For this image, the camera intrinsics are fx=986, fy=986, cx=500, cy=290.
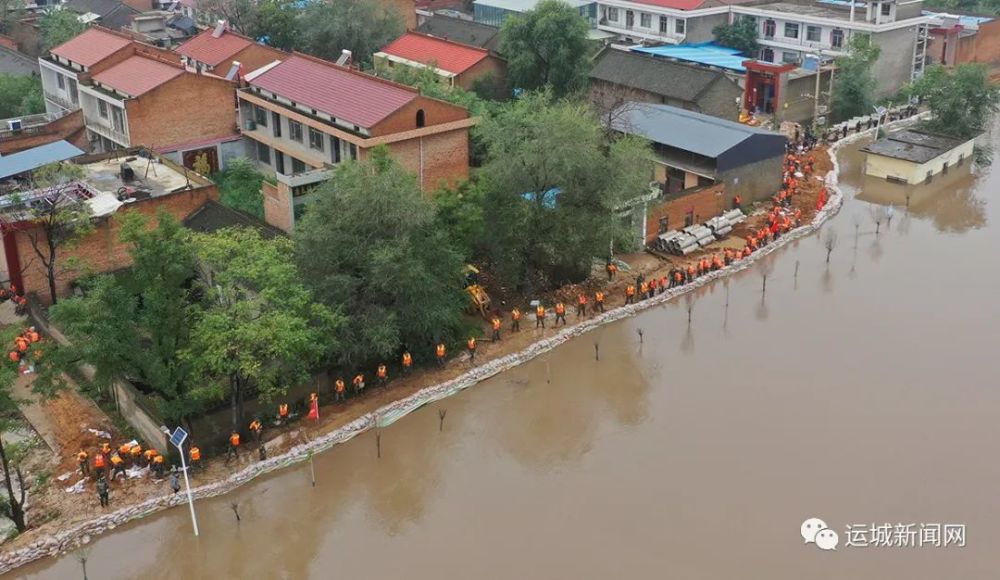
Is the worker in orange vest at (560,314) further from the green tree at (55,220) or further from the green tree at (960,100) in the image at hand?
the green tree at (960,100)

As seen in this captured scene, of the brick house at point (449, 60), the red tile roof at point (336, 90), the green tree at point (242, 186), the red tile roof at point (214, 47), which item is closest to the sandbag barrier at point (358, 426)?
the red tile roof at point (336, 90)

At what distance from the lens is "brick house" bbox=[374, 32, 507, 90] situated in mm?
34372

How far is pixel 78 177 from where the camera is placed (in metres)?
22.5

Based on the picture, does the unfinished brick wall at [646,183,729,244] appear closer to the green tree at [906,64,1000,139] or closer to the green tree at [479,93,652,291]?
the green tree at [479,93,652,291]

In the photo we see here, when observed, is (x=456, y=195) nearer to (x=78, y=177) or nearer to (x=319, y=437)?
(x=319, y=437)

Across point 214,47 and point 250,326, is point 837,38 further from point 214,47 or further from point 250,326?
point 250,326

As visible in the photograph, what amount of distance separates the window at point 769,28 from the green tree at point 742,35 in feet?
1.46

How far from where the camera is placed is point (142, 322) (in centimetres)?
1597

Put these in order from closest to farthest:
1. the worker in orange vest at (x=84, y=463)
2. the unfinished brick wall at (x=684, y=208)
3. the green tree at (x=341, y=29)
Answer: the worker in orange vest at (x=84, y=463) < the unfinished brick wall at (x=684, y=208) < the green tree at (x=341, y=29)

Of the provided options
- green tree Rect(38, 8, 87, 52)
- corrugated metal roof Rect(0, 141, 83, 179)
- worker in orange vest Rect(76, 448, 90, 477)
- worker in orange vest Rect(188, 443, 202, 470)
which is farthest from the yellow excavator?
green tree Rect(38, 8, 87, 52)

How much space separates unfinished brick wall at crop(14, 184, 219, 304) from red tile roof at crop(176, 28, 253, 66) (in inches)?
400

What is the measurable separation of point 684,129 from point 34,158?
17385mm

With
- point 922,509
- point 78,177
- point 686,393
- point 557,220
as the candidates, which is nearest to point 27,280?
point 78,177

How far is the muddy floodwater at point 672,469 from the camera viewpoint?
14609mm
